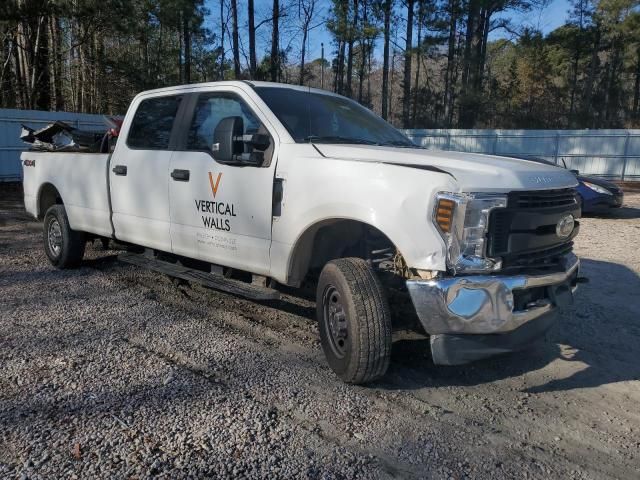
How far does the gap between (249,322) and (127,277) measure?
2209 millimetres

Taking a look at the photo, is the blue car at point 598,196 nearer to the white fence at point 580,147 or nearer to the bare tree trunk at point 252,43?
the white fence at point 580,147

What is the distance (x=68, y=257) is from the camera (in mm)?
6406

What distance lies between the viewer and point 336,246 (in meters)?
4.16

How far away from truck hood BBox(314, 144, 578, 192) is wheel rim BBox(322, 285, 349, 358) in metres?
0.94

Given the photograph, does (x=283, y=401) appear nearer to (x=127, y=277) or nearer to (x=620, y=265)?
(x=127, y=277)

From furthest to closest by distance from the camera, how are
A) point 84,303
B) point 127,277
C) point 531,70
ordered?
point 531,70
point 127,277
point 84,303

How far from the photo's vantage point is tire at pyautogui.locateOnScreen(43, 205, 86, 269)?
20.8ft

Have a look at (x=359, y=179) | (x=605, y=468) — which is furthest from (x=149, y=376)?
(x=605, y=468)

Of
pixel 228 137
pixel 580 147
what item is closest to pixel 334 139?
pixel 228 137

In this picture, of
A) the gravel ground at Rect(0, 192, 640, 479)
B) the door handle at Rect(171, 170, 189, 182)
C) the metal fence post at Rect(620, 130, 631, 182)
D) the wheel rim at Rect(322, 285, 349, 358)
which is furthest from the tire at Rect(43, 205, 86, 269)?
the metal fence post at Rect(620, 130, 631, 182)

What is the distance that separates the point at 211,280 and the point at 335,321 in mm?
1434

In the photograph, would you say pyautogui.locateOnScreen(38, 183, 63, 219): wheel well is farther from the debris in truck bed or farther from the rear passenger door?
the rear passenger door

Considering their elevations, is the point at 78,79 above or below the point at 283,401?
above

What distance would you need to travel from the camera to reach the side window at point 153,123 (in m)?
5.16
